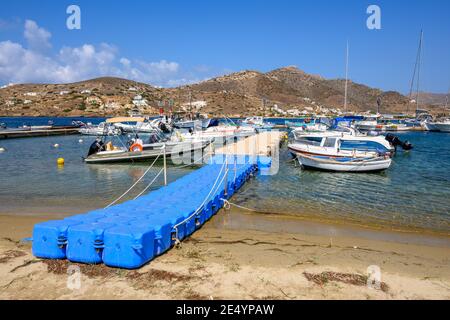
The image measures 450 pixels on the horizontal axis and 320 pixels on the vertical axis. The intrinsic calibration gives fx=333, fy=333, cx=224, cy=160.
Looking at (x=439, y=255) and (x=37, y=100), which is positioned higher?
(x=37, y=100)

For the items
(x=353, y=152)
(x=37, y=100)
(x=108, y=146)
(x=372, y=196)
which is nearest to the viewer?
(x=372, y=196)

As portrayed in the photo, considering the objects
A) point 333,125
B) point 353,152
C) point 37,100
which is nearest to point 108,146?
point 353,152

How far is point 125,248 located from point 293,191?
39.4 ft

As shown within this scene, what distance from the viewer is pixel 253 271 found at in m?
7.48

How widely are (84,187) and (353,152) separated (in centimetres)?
1783

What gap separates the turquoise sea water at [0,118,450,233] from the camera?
13852 millimetres

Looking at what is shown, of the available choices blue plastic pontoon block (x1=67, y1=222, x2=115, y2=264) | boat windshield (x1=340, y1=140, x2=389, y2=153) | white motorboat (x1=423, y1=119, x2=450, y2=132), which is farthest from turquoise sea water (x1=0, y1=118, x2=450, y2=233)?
white motorboat (x1=423, y1=119, x2=450, y2=132)

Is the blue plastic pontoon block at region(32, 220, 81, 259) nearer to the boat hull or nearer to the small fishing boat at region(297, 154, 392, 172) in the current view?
the boat hull

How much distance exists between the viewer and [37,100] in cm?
15662

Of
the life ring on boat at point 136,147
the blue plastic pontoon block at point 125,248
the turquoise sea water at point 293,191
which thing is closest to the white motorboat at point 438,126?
the turquoise sea water at point 293,191

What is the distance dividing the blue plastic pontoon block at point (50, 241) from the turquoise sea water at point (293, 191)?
621 cm

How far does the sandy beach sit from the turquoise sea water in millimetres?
3212
